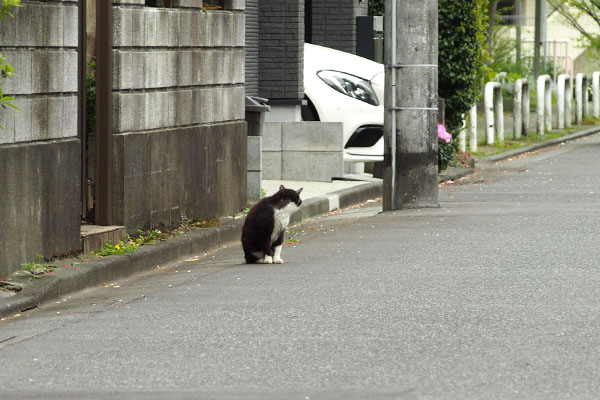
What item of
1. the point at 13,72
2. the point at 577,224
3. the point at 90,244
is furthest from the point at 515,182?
the point at 13,72

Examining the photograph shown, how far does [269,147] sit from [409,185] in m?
2.96

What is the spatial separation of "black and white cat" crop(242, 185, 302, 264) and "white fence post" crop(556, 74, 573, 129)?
18434mm

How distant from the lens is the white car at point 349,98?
17.9 meters

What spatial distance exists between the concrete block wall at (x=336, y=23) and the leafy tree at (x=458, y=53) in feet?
4.14

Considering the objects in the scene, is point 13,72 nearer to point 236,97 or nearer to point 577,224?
point 236,97

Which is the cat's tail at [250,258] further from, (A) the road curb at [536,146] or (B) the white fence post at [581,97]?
(B) the white fence post at [581,97]

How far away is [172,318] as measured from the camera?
27.0 ft

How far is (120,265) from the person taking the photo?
10.4m

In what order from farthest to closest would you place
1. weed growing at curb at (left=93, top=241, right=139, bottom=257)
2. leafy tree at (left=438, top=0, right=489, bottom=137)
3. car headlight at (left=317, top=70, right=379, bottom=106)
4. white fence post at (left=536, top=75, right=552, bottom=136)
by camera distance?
1. white fence post at (left=536, top=75, right=552, bottom=136)
2. leafy tree at (left=438, top=0, right=489, bottom=137)
3. car headlight at (left=317, top=70, right=379, bottom=106)
4. weed growing at curb at (left=93, top=241, right=139, bottom=257)

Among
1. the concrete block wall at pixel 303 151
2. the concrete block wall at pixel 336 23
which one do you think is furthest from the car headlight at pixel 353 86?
the concrete block wall at pixel 336 23

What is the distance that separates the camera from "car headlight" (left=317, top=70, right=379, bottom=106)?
1809 centimetres

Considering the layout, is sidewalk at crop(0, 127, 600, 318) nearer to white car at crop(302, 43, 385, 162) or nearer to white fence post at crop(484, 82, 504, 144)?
white car at crop(302, 43, 385, 162)

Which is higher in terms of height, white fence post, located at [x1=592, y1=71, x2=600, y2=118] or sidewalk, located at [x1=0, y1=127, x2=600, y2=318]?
white fence post, located at [x1=592, y1=71, x2=600, y2=118]

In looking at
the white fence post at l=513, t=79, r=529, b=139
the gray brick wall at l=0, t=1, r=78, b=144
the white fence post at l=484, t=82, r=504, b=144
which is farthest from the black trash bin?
the white fence post at l=513, t=79, r=529, b=139
